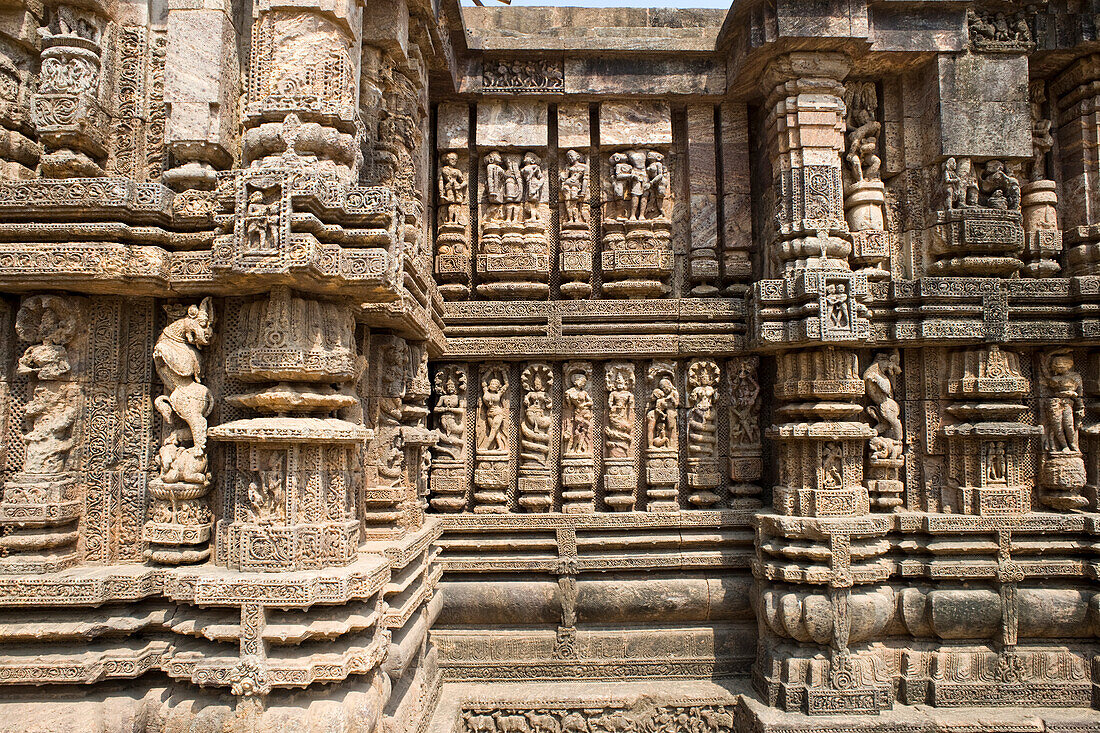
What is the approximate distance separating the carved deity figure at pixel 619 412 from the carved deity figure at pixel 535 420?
27.5 inches

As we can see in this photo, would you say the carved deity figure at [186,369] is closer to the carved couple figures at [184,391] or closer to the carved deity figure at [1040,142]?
the carved couple figures at [184,391]

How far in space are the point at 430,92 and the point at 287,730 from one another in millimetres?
6442

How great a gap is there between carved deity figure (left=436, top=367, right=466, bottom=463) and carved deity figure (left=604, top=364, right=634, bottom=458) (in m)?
1.67

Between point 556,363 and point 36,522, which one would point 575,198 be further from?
point 36,522

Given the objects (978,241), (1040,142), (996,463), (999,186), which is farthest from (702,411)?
(1040,142)

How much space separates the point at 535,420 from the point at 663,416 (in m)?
1.48

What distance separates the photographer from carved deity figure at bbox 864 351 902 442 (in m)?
6.66

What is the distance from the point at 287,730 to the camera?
3.69 meters

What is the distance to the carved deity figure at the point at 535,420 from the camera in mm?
6855

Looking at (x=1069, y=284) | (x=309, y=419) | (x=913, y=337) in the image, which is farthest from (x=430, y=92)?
(x=1069, y=284)

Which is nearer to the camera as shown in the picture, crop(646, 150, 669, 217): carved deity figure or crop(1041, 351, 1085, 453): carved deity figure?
crop(1041, 351, 1085, 453): carved deity figure

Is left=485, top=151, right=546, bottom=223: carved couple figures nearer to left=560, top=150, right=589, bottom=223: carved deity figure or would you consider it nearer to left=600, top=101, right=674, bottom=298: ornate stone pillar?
left=560, top=150, right=589, bottom=223: carved deity figure

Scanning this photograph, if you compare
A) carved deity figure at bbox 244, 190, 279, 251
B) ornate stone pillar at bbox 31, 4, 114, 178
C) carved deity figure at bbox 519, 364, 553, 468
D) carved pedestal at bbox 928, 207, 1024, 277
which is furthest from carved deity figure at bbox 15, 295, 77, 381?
carved pedestal at bbox 928, 207, 1024, 277

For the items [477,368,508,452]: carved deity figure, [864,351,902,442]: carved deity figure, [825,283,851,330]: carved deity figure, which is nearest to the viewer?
[825,283,851,330]: carved deity figure
